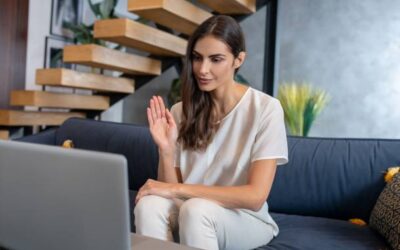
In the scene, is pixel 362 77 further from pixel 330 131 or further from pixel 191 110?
pixel 191 110

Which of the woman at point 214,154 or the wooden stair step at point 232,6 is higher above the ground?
the wooden stair step at point 232,6

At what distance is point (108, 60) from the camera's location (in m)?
2.70

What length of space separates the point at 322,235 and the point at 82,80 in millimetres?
1933

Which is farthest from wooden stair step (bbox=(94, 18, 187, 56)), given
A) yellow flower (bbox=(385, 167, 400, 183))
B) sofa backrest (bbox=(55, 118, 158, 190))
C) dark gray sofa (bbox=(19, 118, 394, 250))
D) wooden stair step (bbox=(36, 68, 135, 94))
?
yellow flower (bbox=(385, 167, 400, 183))

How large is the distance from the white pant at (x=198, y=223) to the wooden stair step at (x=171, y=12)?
4.78 ft

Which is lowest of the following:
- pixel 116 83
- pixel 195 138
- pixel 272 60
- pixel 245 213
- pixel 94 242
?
pixel 245 213

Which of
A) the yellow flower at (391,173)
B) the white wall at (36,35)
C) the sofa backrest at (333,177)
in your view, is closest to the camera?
the yellow flower at (391,173)

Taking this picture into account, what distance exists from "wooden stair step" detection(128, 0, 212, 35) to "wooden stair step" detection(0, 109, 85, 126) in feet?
3.48

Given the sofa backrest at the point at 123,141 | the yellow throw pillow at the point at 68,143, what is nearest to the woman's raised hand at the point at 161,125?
the sofa backrest at the point at 123,141

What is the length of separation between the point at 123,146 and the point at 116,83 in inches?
38.4

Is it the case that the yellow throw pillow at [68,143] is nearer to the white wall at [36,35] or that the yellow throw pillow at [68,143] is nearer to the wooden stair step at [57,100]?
the wooden stair step at [57,100]

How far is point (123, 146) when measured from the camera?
2232mm

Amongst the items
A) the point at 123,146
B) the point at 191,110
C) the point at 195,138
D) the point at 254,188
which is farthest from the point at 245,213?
the point at 123,146

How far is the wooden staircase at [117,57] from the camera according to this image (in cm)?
249
